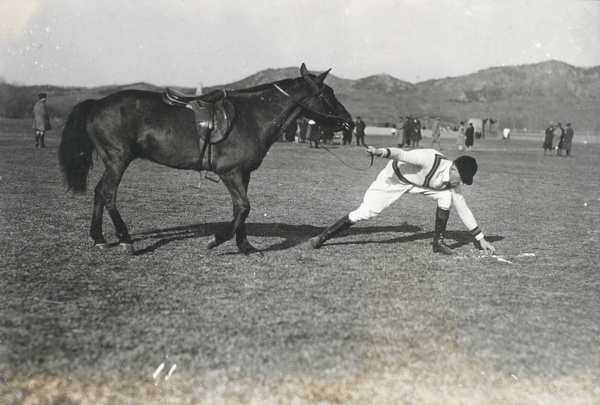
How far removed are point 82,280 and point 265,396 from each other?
274 centimetres

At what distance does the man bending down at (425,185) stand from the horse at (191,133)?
90 cm

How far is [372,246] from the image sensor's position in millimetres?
7355

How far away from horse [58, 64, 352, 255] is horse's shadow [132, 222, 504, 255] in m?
0.73

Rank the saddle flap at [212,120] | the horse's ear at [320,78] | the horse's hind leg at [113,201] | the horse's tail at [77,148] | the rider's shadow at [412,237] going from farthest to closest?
the rider's shadow at [412,237] < the horse's tail at [77,148] < the horse's ear at [320,78] < the horse's hind leg at [113,201] < the saddle flap at [212,120]

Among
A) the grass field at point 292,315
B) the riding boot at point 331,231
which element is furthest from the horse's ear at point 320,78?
the grass field at point 292,315

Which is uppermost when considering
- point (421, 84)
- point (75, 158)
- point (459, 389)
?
point (421, 84)

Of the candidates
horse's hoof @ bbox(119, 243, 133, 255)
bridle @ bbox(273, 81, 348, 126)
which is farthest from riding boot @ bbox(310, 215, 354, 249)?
horse's hoof @ bbox(119, 243, 133, 255)

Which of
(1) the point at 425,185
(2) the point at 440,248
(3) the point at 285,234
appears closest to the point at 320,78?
(1) the point at 425,185

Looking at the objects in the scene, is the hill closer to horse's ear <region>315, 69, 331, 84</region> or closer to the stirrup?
horse's ear <region>315, 69, 331, 84</region>

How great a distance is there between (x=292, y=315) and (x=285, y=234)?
342cm

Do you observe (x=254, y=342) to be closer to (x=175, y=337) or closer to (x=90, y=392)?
(x=175, y=337)

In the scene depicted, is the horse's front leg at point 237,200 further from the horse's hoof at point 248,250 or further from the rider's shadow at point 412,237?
the rider's shadow at point 412,237

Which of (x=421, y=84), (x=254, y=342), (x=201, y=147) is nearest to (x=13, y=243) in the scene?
(x=201, y=147)

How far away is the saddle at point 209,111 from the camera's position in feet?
20.2
